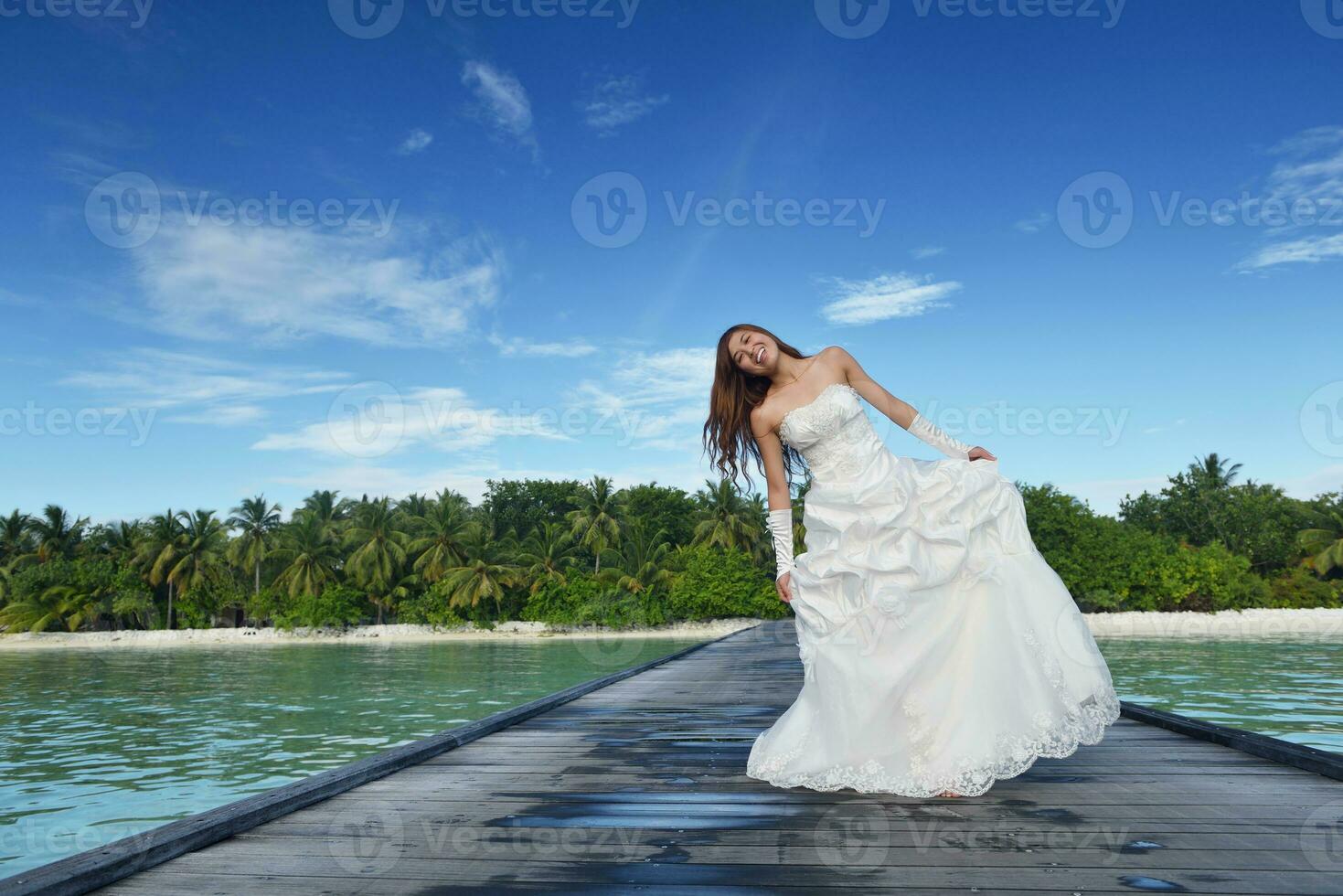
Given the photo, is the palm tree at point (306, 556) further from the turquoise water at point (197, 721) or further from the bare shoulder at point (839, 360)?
the bare shoulder at point (839, 360)

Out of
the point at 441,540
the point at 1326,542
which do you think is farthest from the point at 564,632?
the point at 1326,542

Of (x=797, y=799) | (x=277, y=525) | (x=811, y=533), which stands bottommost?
(x=797, y=799)

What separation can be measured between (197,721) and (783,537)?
15.1m

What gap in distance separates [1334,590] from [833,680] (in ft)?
183

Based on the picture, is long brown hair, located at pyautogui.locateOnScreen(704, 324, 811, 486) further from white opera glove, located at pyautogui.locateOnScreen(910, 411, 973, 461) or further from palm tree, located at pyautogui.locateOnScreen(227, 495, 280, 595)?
palm tree, located at pyautogui.locateOnScreen(227, 495, 280, 595)

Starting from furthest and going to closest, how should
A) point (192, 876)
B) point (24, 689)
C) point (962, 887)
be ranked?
1. point (24, 689)
2. point (192, 876)
3. point (962, 887)

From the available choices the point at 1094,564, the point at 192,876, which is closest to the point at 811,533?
the point at 192,876

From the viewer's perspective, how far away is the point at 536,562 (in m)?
46.1

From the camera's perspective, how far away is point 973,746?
343cm

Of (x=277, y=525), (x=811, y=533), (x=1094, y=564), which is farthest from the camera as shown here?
(x=277, y=525)

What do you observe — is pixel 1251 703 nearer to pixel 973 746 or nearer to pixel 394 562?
pixel 973 746

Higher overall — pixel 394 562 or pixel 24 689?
pixel 394 562

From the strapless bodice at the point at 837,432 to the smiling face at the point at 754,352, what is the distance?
0.25 metres

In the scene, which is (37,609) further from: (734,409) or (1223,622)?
(1223,622)
